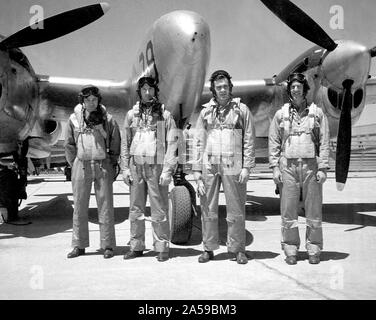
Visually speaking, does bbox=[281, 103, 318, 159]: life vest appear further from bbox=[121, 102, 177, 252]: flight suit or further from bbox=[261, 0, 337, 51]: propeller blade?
bbox=[261, 0, 337, 51]: propeller blade

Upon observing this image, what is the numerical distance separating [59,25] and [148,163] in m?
3.67

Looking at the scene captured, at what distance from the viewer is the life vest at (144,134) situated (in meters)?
5.03

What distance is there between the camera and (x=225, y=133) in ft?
16.0

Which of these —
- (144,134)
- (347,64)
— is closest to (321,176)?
(144,134)

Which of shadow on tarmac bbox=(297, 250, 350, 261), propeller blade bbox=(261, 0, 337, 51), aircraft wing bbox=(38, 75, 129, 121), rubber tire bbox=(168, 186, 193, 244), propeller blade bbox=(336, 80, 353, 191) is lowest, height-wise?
shadow on tarmac bbox=(297, 250, 350, 261)

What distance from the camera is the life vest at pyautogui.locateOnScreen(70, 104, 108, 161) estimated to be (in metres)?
5.18

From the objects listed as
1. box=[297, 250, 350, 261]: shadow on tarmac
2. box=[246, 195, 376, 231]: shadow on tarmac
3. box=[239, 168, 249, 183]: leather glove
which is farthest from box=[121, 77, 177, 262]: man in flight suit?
box=[246, 195, 376, 231]: shadow on tarmac

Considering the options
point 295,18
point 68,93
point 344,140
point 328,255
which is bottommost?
point 328,255

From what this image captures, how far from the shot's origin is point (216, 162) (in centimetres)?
484

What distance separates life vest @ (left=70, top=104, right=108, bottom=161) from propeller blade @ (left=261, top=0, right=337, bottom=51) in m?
3.59

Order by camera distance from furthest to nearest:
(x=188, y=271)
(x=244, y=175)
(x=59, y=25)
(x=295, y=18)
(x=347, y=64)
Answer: (x=59, y=25), (x=295, y=18), (x=347, y=64), (x=244, y=175), (x=188, y=271)

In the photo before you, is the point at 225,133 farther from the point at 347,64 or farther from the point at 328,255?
the point at 347,64

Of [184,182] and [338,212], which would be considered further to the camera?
[338,212]
